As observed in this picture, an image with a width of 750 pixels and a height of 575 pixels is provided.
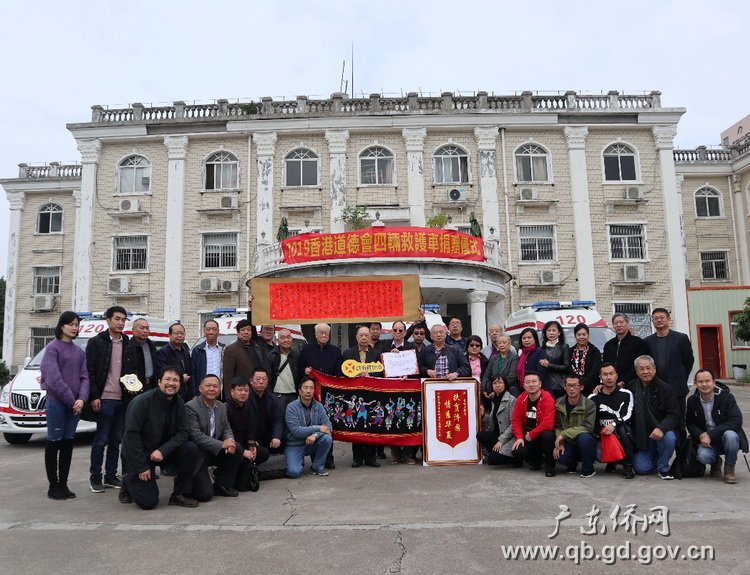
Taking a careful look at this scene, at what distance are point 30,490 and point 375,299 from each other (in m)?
5.08

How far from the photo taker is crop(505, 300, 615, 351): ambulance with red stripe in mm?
12250

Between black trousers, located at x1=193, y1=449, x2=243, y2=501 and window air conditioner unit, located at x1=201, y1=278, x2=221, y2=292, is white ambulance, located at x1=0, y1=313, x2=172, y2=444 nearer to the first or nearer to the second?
black trousers, located at x1=193, y1=449, x2=243, y2=501

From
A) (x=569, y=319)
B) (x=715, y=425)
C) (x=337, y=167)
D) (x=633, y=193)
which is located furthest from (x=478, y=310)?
(x=715, y=425)

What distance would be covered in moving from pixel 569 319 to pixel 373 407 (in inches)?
267

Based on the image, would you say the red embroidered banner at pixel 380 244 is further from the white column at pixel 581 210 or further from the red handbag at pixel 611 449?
the red handbag at pixel 611 449

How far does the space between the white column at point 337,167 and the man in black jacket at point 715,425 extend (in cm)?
1684

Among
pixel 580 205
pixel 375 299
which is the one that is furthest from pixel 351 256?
pixel 580 205

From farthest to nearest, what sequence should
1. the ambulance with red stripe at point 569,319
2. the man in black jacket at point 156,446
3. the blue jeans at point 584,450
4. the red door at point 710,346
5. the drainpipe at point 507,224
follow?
the red door at point 710,346, the drainpipe at point 507,224, the ambulance with red stripe at point 569,319, the blue jeans at point 584,450, the man in black jacket at point 156,446

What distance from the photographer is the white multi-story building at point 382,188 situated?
21.8 metres

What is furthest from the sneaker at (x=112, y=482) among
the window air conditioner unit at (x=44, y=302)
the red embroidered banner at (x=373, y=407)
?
the window air conditioner unit at (x=44, y=302)

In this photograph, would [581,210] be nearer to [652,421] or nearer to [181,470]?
[652,421]

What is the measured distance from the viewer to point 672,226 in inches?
864

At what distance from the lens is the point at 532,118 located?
2223 centimetres

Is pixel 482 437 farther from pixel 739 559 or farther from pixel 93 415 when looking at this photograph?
pixel 93 415
